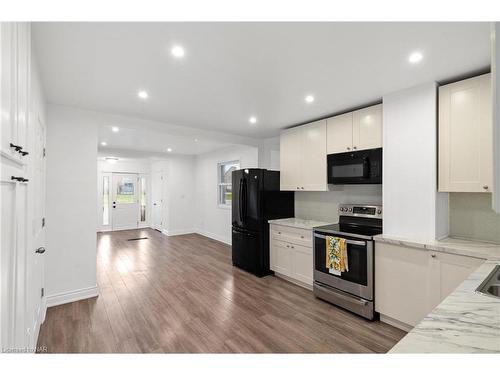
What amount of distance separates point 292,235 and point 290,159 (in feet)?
3.98

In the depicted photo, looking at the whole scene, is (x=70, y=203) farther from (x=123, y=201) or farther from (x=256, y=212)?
(x=123, y=201)

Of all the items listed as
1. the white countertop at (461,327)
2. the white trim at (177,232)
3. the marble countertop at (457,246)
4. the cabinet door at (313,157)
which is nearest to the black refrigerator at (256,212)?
the cabinet door at (313,157)

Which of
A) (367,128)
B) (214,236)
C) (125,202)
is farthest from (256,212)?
(125,202)

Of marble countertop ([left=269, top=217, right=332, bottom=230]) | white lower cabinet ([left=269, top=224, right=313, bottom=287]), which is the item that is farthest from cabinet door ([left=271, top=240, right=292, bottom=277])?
marble countertop ([left=269, top=217, right=332, bottom=230])

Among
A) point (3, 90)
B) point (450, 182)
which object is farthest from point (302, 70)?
point (3, 90)

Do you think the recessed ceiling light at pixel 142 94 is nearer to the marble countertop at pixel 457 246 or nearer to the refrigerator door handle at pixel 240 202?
the refrigerator door handle at pixel 240 202

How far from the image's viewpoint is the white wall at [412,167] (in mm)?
2283

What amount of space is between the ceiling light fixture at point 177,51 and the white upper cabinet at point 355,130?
7.11 feet

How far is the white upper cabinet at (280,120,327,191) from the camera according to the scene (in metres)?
3.38

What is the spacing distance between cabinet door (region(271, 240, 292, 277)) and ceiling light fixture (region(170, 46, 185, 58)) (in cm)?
278

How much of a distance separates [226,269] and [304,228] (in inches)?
66.7
